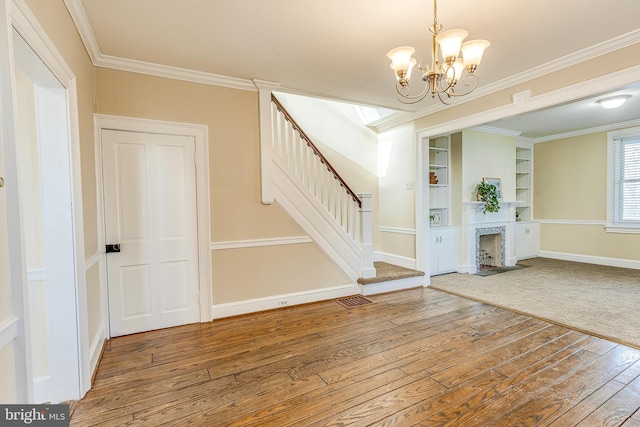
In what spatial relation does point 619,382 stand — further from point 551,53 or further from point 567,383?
point 551,53

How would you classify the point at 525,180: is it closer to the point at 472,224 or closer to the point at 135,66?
the point at 472,224

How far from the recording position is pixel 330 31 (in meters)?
2.48

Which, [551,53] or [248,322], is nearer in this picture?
[551,53]

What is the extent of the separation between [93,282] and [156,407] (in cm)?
126

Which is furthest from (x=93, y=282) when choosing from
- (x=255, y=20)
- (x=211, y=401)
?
(x=255, y=20)

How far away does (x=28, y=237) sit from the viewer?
2008mm

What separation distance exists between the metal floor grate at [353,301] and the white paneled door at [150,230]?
1776 mm

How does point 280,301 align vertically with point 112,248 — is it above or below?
below

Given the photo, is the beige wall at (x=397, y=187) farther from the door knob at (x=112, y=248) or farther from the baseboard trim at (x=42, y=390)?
the baseboard trim at (x=42, y=390)

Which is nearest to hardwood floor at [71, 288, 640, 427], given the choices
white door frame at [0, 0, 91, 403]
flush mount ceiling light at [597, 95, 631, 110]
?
white door frame at [0, 0, 91, 403]

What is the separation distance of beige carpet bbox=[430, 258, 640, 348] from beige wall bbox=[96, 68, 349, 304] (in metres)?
2.61

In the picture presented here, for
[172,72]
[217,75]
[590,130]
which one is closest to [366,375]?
[217,75]

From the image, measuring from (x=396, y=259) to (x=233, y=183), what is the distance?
3.09 meters

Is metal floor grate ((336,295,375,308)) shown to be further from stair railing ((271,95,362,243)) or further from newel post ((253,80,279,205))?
newel post ((253,80,279,205))
